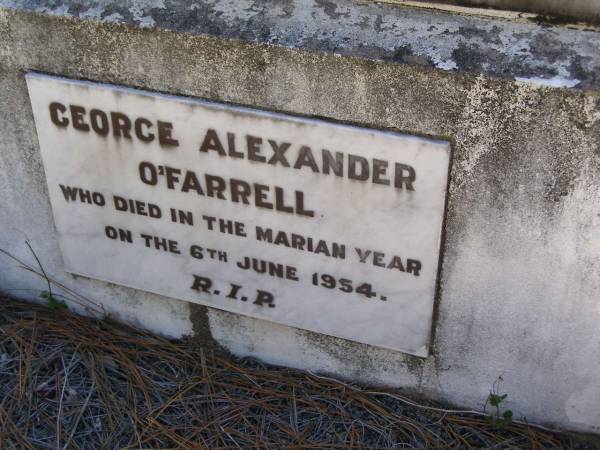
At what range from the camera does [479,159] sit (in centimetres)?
193

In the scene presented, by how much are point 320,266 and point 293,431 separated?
1.77 feet

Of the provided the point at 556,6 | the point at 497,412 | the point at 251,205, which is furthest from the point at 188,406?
the point at 556,6

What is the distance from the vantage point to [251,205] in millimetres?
2230

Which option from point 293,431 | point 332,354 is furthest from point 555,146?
point 293,431

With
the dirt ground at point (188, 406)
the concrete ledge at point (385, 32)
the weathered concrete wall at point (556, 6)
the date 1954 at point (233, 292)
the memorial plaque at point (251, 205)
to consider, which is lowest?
the dirt ground at point (188, 406)

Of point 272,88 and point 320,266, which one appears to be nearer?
point 272,88

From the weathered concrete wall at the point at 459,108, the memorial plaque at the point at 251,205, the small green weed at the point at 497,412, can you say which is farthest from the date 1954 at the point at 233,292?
the small green weed at the point at 497,412

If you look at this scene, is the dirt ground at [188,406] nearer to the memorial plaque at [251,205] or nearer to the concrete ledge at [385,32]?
the memorial plaque at [251,205]

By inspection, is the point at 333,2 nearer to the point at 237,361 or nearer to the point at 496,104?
the point at 496,104

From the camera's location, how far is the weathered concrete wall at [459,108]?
73.0 inches

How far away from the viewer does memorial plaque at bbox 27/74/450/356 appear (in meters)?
2.04

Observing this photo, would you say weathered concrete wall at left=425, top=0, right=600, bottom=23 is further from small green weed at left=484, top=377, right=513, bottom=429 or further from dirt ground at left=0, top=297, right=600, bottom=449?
dirt ground at left=0, top=297, right=600, bottom=449

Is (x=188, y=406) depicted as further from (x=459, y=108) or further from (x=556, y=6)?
Answer: (x=556, y=6)

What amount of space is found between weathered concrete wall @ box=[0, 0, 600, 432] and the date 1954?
21 centimetres
